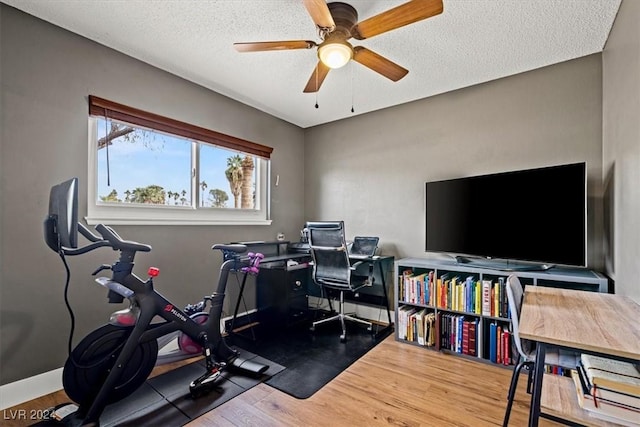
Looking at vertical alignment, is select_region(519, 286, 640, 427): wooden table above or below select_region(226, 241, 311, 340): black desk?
above

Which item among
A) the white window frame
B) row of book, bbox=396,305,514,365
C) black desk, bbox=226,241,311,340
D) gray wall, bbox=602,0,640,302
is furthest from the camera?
black desk, bbox=226,241,311,340

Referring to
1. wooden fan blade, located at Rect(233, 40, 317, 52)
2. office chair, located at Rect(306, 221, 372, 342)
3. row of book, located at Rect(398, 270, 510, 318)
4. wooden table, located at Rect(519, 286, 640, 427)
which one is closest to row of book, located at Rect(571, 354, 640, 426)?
wooden table, located at Rect(519, 286, 640, 427)

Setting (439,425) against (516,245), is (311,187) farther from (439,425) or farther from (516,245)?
(439,425)

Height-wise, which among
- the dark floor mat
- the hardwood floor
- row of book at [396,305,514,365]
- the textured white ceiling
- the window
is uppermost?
the textured white ceiling

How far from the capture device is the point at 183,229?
270 centimetres

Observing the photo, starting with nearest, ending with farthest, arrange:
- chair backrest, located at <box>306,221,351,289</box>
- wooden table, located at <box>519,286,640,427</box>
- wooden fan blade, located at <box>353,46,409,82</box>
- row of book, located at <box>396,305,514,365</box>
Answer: wooden table, located at <box>519,286,640,427</box>
wooden fan blade, located at <box>353,46,409,82</box>
row of book, located at <box>396,305,514,365</box>
chair backrest, located at <box>306,221,351,289</box>

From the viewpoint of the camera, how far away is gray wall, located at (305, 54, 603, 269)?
7.72ft

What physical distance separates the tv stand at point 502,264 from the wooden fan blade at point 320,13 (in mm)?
2096

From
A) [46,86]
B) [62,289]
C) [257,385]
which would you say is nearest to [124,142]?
[46,86]

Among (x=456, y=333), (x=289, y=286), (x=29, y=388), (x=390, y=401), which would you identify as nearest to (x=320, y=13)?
(x=390, y=401)

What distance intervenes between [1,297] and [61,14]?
1.79 metres

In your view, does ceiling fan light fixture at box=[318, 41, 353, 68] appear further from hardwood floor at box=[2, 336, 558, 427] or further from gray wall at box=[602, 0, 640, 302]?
hardwood floor at box=[2, 336, 558, 427]

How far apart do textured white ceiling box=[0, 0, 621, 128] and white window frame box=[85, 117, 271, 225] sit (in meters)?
0.68

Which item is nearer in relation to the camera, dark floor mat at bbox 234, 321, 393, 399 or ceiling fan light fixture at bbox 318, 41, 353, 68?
ceiling fan light fixture at bbox 318, 41, 353, 68
